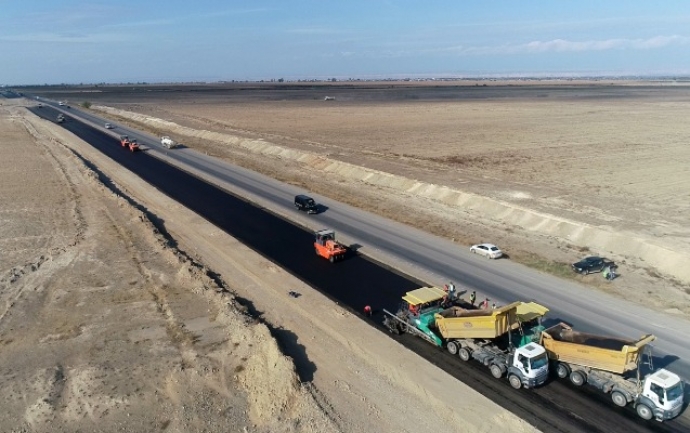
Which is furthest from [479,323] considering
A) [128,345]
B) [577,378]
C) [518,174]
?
[518,174]

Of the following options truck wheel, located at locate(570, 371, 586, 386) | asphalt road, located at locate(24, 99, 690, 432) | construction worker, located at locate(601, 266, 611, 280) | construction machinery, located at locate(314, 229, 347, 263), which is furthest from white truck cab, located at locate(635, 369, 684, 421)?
construction machinery, located at locate(314, 229, 347, 263)

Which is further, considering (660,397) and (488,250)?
(488,250)

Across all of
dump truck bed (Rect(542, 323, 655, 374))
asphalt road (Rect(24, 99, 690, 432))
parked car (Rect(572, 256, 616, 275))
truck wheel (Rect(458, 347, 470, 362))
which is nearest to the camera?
dump truck bed (Rect(542, 323, 655, 374))

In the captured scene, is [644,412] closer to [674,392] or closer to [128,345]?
[674,392]

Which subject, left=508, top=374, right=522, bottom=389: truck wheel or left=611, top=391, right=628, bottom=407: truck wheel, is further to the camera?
left=508, top=374, right=522, bottom=389: truck wheel

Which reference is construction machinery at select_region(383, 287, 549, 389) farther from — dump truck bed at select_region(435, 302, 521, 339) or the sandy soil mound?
the sandy soil mound

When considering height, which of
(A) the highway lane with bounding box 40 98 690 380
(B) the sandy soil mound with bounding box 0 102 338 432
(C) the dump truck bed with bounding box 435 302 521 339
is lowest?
(A) the highway lane with bounding box 40 98 690 380

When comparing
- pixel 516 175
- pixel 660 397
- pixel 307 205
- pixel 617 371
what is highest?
pixel 617 371
